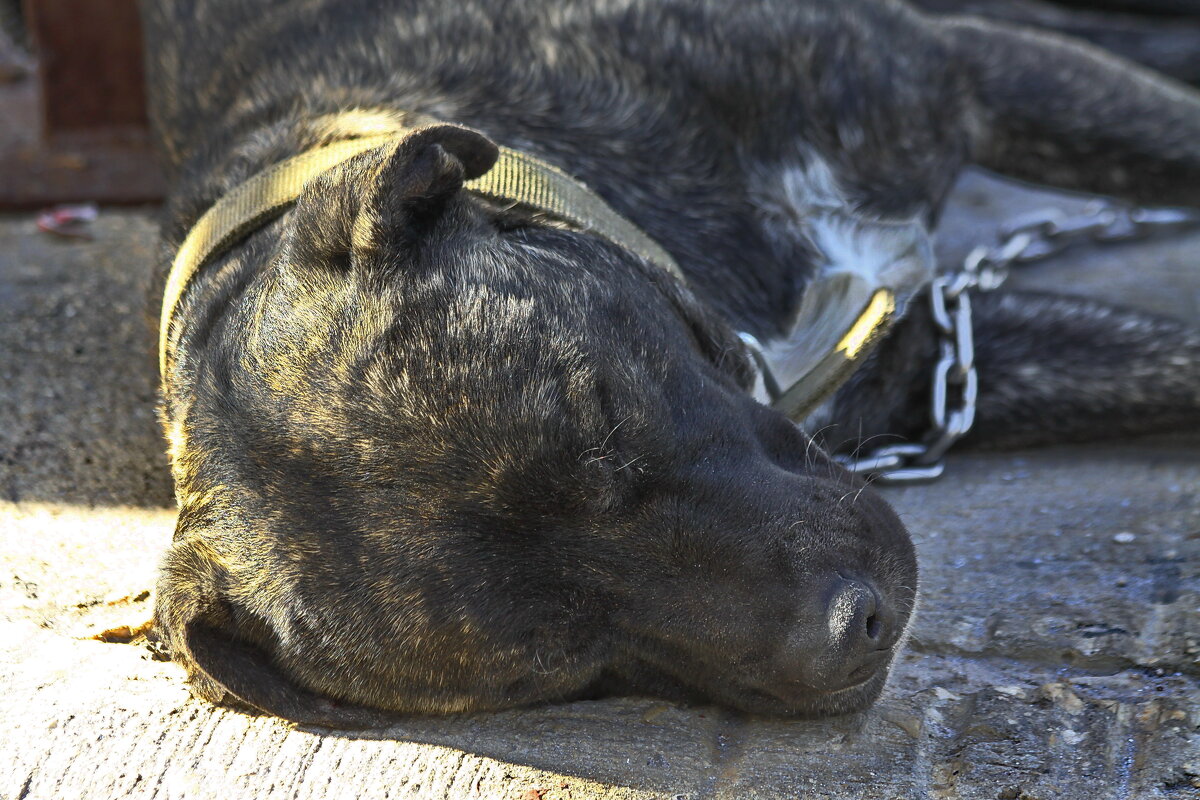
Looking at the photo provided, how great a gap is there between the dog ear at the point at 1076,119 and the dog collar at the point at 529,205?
1269 mm

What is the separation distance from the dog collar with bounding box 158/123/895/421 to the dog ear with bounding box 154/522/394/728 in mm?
559

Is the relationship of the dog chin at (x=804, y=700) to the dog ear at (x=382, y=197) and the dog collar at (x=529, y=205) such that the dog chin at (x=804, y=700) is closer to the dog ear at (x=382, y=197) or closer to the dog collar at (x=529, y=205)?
the dog collar at (x=529, y=205)

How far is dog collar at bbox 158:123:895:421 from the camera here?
246 cm

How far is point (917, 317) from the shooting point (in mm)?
3184

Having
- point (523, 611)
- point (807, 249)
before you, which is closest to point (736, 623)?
point (523, 611)

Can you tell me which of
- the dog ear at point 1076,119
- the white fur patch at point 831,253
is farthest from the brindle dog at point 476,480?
the dog ear at point 1076,119

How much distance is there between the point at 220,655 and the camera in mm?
2117

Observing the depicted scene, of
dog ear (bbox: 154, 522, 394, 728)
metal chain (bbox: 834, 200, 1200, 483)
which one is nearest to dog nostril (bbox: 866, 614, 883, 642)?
metal chain (bbox: 834, 200, 1200, 483)

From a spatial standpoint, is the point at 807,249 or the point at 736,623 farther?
the point at 807,249

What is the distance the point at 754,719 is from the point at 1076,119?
7.64ft

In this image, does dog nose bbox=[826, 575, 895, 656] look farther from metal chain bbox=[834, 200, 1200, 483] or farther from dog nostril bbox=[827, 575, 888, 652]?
metal chain bbox=[834, 200, 1200, 483]

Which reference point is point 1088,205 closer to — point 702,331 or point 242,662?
point 702,331

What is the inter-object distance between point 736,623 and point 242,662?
0.84m

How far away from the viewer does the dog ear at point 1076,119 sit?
144 inches
